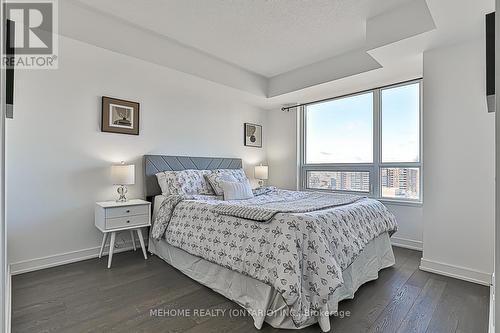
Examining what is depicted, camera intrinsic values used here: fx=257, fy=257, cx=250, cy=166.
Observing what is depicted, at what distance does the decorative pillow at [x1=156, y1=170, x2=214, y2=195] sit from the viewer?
330 cm

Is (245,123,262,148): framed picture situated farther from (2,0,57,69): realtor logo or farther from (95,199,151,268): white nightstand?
(2,0,57,69): realtor logo

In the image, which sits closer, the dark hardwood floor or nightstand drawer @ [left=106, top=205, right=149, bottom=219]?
the dark hardwood floor

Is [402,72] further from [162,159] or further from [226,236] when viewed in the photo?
[162,159]

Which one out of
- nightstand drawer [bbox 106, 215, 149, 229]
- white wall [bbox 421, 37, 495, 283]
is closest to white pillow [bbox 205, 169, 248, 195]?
nightstand drawer [bbox 106, 215, 149, 229]

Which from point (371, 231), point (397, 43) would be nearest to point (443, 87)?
point (397, 43)

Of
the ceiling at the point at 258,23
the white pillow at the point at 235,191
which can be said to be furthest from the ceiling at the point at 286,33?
the white pillow at the point at 235,191

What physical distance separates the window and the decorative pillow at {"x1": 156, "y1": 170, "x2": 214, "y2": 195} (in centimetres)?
212

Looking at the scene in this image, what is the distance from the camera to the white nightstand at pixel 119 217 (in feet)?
9.07

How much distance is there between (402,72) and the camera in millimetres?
3326

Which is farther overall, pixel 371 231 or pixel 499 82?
pixel 371 231

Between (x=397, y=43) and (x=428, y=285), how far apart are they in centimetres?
237

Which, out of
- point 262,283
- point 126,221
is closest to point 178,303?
point 262,283

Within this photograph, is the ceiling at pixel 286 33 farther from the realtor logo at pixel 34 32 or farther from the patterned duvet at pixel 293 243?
the patterned duvet at pixel 293 243

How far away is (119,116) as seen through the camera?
326 cm
